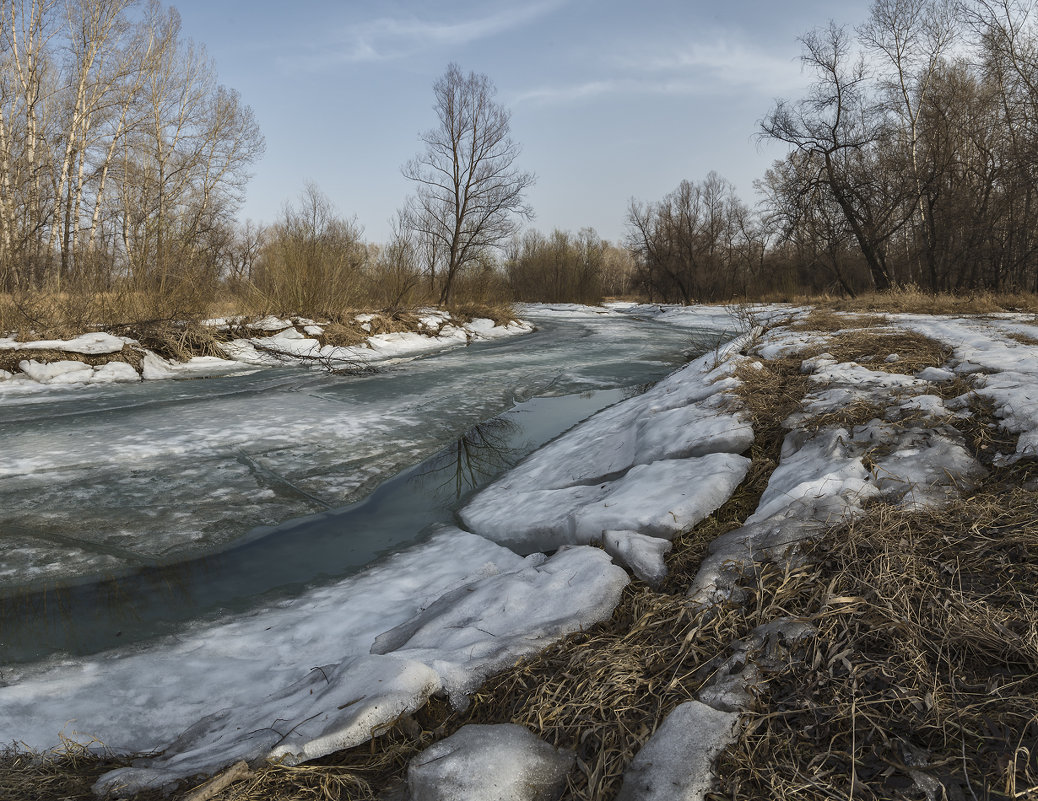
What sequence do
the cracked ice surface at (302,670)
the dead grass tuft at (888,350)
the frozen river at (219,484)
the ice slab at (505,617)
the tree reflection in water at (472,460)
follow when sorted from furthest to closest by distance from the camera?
the tree reflection in water at (472,460)
the dead grass tuft at (888,350)
the frozen river at (219,484)
the ice slab at (505,617)
the cracked ice surface at (302,670)

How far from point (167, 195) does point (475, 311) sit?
12916 millimetres

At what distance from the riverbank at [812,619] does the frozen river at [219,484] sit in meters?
1.10

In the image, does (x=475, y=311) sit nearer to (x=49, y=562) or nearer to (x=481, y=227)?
(x=481, y=227)

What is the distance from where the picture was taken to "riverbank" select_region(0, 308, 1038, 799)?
1145mm

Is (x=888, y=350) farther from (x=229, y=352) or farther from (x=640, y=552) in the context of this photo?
(x=229, y=352)

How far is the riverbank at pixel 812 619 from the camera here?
114 cm

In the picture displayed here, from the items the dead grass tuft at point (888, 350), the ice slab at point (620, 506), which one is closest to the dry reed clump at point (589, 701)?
the ice slab at point (620, 506)

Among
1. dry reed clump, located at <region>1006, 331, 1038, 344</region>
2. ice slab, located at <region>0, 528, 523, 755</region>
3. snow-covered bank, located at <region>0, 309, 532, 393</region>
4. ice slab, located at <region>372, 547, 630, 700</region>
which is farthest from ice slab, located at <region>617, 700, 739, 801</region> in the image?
snow-covered bank, located at <region>0, 309, 532, 393</region>

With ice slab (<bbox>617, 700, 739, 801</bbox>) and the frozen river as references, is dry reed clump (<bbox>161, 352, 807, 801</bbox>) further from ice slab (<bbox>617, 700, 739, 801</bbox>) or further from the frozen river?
the frozen river

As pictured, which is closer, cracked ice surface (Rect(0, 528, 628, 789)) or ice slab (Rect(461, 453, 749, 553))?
cracked ice surface (Rect(0, 528, 628, 789))

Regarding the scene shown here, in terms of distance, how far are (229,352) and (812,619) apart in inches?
399

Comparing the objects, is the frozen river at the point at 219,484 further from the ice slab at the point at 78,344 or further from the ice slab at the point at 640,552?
the ice slab at the point at 640,552

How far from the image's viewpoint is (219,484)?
3881 millimetres

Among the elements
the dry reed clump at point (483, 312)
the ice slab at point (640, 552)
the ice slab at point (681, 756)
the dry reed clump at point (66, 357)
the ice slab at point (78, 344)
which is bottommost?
the ice slab at point (681, 756)
